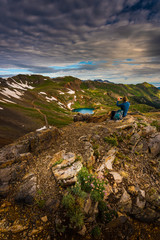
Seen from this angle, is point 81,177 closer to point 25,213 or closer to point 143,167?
point 25,213

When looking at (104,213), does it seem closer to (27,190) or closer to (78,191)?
(78,191)

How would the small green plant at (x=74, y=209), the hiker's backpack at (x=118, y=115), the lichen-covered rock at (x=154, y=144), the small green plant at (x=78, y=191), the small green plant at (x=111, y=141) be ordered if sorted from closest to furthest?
the small green plant at (x=74, y=209) → the small green plant at (x=78, y=191) → the small green plant at (x=111, y=141) → the lichen-covered rock at (x=154, y=144) → the hiker's backpack at (x=118, y=115)

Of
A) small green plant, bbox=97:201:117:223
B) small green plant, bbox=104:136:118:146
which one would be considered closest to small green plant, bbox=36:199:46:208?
small green plant, bbox=97:201:117:223

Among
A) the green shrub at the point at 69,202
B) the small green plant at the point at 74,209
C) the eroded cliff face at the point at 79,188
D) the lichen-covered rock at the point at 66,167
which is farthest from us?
the lichen-covered rock at the point at 66,167

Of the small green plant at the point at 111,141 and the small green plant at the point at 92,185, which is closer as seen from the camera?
the small green plant at the point at 92,185

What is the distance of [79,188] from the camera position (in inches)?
323

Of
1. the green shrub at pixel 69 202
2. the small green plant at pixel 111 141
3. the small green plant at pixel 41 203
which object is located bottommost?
the small green plant at pixel 41 203

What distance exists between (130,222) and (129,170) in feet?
13.1

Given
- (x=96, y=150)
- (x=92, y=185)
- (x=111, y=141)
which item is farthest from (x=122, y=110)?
(x=92, y=185)

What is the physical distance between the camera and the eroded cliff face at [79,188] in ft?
23.5

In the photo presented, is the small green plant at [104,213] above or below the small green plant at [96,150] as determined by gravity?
below

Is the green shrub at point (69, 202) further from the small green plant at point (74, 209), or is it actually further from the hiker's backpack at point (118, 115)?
the hiker's backpack at point (118, 115)

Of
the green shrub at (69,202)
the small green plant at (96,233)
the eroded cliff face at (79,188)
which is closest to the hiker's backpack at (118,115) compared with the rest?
the eroded cliff face at (79,188)

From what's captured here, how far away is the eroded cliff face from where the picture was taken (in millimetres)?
7148
